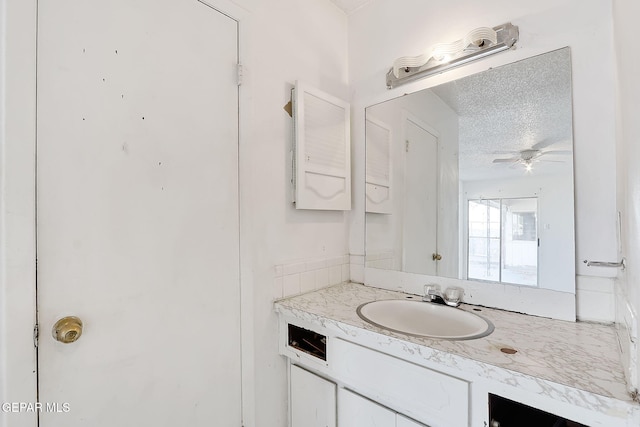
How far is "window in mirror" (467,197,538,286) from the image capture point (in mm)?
1177

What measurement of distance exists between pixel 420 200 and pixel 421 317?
564 mm

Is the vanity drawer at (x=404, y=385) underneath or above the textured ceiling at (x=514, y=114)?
underneath

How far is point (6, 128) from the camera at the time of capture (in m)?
0.75

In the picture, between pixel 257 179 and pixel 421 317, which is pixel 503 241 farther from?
pixel 257 179

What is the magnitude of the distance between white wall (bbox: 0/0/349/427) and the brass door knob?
0.05 metres

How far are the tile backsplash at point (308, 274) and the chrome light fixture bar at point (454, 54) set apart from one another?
39.8 inches

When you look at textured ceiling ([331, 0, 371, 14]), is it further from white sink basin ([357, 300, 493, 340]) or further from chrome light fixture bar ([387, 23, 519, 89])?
white sink basin ([357, 300, 493, 340])

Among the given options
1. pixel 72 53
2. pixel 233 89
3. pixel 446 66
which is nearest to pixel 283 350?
pixel 233 89

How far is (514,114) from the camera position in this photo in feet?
4.01

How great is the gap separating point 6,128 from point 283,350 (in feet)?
3.92

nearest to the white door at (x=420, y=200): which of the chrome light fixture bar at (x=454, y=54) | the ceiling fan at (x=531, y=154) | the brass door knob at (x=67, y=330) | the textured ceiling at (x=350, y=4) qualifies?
the chrome light fixture bar at (x=454, y=54)

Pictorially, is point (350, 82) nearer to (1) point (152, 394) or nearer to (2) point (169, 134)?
(2) point (169, 134)

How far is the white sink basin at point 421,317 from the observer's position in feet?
3.87

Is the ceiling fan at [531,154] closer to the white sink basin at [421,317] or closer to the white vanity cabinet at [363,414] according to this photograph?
the white sink basin at [421,317]
